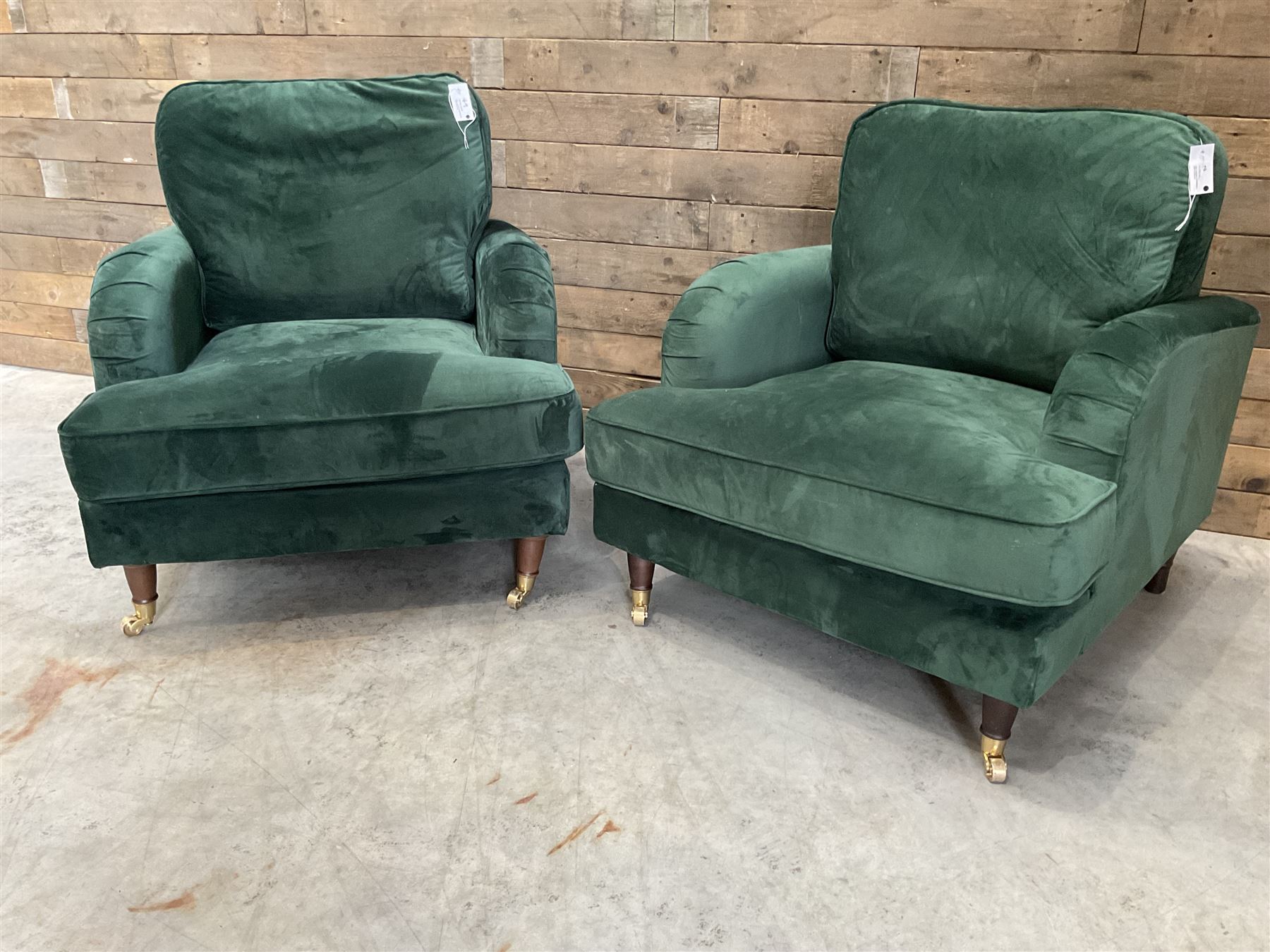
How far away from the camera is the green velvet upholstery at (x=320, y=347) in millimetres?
1729

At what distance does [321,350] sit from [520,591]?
629 millimetres

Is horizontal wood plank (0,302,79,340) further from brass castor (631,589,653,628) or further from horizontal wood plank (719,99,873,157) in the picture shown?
brass castor (631,589,653,628)

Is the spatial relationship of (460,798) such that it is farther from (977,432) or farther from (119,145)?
(119,145)

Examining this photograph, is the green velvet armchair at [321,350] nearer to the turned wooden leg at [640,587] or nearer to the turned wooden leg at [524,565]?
the turned wooden leg at [524,565]

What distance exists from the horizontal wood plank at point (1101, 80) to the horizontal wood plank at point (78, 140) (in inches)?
91.6

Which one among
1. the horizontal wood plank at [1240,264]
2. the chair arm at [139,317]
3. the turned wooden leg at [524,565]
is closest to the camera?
the chair arm at [139,317]

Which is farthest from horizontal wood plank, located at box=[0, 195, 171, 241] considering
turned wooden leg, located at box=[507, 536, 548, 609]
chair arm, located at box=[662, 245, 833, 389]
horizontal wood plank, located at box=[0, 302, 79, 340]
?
chair arm, located at box=[662, 245, 833, 389]

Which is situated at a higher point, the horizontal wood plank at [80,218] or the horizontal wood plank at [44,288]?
the horizontal wood plank at [80,218]

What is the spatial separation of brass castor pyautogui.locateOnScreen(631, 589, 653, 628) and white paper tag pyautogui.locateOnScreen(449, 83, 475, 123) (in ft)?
3.76

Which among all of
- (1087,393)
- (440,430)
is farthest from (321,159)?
(1087,393)

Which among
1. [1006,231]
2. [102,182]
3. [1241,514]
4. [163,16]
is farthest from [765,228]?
[102,182]

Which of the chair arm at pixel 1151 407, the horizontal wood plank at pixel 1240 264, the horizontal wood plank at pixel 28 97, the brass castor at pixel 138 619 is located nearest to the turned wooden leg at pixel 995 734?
the chair arm at pixel 1151 407

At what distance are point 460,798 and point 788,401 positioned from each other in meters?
0.83

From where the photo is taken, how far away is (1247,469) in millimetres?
2318
